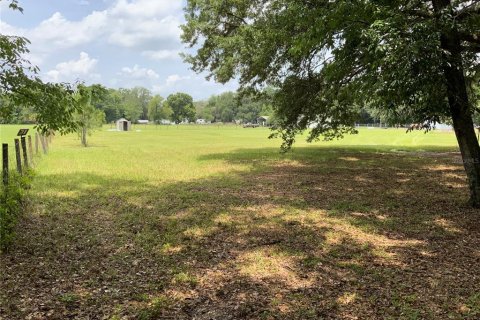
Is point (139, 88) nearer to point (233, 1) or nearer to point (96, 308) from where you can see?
point (233, 1)

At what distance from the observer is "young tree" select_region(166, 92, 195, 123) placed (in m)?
136

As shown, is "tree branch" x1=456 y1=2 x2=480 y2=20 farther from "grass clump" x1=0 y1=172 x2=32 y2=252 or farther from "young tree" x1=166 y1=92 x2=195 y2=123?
"young tree" x1=166 y1=92 x2=195 y2=123

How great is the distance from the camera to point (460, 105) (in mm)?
8828

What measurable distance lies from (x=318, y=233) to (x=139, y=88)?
187 m

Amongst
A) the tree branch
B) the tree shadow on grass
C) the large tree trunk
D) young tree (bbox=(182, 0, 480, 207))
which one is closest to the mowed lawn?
the tree shadow on grass

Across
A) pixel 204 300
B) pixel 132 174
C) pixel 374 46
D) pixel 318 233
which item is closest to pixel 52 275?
pixel 204 300

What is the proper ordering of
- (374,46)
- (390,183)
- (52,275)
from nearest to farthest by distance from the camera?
1. (52,275)
2. (374,46)
3. (390,183)

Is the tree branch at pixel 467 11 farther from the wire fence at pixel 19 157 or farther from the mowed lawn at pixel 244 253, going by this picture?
the wire fence at pixel 19 157

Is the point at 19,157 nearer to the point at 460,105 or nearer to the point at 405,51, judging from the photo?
the point at 405,51

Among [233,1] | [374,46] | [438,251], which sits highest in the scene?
[233,1]

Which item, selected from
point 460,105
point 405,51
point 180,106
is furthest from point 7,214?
point 180,106

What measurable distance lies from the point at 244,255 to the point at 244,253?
0.10m

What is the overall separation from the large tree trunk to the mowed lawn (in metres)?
0.91

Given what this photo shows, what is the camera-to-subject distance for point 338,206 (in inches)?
400
